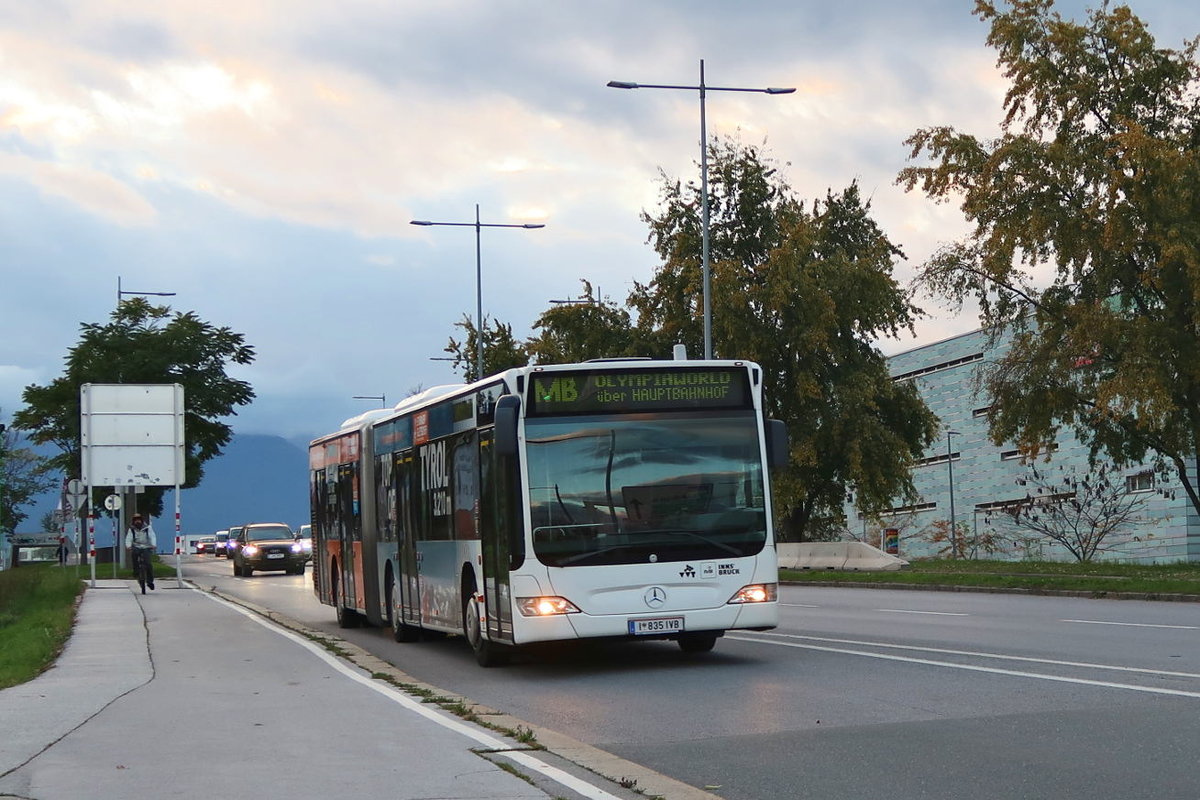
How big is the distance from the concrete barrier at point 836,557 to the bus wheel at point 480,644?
86.6 ft

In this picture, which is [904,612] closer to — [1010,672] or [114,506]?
[1010,672]

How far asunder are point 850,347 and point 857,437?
312cm

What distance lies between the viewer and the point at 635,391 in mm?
15242

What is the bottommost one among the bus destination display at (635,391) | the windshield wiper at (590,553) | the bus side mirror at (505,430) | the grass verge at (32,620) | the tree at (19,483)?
the grass verge at (32,620)

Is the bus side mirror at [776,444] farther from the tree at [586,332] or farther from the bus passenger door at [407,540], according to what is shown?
the tree at [586,332]

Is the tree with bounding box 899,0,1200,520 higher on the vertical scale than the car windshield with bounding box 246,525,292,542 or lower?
higher

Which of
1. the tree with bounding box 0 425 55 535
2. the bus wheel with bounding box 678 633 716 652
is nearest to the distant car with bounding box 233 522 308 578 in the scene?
the bus wheel with bounding box 678 633 716 652

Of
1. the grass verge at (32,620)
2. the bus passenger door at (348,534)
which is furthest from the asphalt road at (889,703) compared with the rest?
the grass verge at (32,620)

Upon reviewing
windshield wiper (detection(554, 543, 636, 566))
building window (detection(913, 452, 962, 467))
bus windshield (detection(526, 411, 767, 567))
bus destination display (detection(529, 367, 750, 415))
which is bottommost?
windshield wiper (detection(554, 543, 636, 566))

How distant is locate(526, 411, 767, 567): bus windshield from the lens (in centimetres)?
1470

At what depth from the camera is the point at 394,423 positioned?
20.5 m

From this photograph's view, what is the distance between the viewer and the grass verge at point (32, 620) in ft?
54.6

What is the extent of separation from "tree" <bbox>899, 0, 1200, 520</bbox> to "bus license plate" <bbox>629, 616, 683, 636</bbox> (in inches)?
876

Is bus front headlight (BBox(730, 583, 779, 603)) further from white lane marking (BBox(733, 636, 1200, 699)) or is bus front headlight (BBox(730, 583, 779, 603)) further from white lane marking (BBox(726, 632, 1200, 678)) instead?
white lane marking (BBox(726, 632, 1200, 678))
